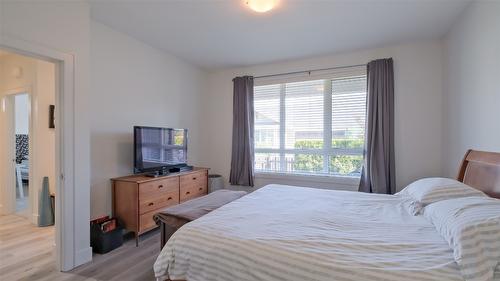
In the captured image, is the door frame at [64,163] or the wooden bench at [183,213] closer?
the wooden bench at [183,213]

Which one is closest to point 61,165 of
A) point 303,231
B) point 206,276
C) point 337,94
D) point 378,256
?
point 206,276

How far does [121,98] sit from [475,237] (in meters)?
3.47

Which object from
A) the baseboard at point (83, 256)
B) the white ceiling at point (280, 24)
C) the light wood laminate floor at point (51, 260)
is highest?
the white ceiling at point (280, 24)

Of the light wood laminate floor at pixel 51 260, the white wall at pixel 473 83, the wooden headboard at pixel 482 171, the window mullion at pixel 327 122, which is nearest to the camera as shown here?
the wooden headboard at pixel 482 171

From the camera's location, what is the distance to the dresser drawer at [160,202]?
2888 mm

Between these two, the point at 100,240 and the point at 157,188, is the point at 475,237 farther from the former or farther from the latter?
the point at 100,240

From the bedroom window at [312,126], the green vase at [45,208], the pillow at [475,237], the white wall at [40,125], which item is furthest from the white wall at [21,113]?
the pillow at [475,237]

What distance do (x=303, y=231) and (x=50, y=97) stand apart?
3.95 metres

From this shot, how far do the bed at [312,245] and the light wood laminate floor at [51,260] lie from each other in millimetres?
1122

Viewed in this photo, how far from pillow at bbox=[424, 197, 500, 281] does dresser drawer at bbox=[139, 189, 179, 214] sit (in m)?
2.78

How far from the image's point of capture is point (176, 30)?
3.04 metres

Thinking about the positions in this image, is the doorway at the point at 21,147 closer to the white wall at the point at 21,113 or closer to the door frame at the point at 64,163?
the white wall at the point at 21,113

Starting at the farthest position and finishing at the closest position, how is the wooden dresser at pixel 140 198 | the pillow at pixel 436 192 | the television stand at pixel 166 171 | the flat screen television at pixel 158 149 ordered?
the television stand at pixel 166 171 < the flat screen television at pixel 158 149 < the wooden dresser at pixel 140 198 < the pillow at pixel 436 192

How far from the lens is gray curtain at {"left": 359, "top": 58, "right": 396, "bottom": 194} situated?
339cm
